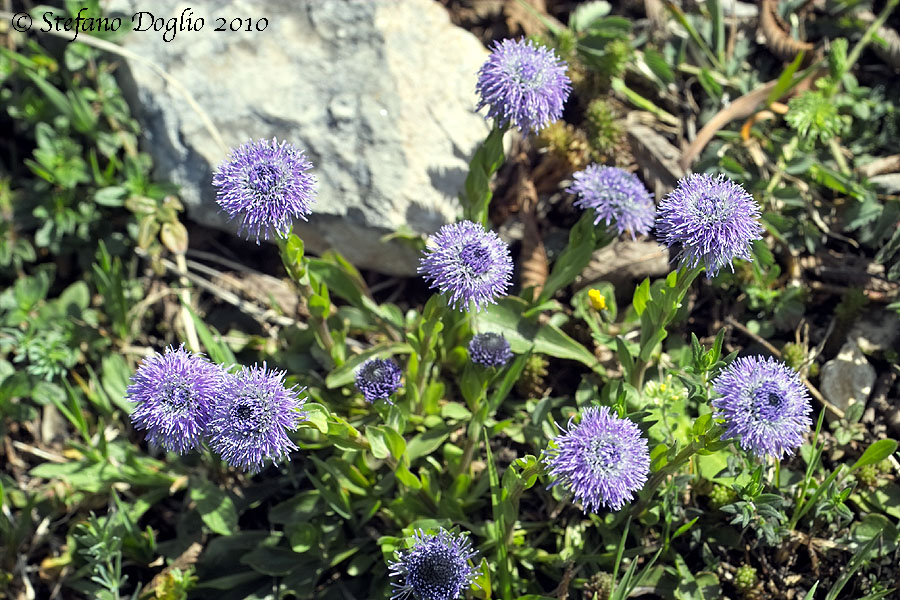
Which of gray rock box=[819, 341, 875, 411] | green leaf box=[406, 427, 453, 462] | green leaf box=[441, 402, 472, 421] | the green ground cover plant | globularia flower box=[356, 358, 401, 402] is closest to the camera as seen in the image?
the green ground cover plant

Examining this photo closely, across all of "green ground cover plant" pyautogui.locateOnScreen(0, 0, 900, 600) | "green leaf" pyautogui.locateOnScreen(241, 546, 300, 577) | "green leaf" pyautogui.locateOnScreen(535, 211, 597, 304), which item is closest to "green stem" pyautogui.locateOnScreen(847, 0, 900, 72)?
"green ground cover plant" pyautogui.locateOnScreen(0, 0, 900, 600)

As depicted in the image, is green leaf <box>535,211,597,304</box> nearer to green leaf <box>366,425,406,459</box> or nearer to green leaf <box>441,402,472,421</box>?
green leaf <box>441,402,472,421</box>

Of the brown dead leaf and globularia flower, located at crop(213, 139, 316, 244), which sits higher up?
the brown dead leaf

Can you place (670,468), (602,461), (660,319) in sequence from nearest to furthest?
(602,461)
(670,468)
(660,319)

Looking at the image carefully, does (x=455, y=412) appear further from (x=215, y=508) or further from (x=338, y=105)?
(x=338, y=105)

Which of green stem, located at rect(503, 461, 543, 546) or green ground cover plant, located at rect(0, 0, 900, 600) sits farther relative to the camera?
green ground cover plant, located at rect(0, 0, 900, 600)

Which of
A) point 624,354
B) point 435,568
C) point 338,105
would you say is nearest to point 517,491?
point 435,568
